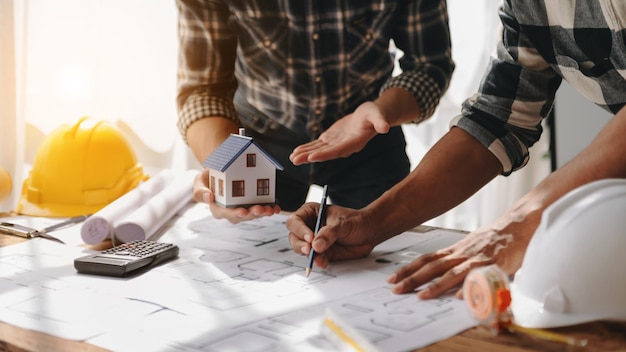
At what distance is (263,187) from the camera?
4.46 feet

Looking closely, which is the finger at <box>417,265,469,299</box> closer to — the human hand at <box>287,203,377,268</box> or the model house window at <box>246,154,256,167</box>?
the human hand at <box>287,203,377,268</box>

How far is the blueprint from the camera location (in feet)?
3.00

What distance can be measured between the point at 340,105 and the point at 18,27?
2.12 metres

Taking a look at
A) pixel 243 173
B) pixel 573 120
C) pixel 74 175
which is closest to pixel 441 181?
pixel 243 173

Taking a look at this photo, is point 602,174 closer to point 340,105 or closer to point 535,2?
point 535,2

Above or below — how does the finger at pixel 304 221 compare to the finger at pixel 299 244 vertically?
above

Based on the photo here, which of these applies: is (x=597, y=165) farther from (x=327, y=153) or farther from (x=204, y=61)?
(x=204, y=61)

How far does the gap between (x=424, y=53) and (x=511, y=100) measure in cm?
42

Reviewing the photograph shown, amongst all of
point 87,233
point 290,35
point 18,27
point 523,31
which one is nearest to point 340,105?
point 290,35

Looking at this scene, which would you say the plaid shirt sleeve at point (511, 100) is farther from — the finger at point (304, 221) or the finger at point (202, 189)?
the finger at point (202, 189)

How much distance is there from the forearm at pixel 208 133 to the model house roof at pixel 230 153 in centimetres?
25

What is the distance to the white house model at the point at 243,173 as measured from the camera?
1333 mm

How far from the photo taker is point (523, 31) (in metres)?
1.34

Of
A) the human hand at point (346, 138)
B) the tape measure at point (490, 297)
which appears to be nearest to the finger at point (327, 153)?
the human hand at point (346, 138)
